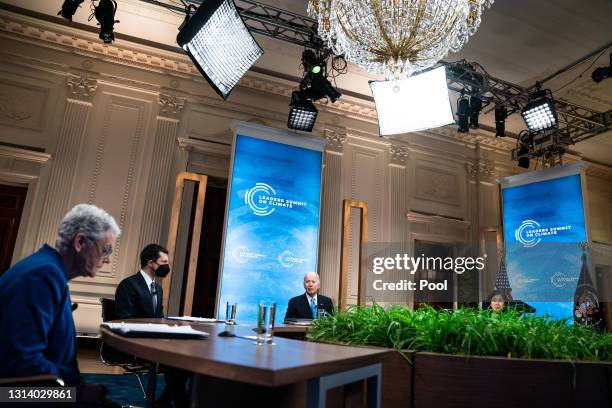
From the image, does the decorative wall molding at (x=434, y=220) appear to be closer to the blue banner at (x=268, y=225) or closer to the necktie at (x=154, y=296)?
the blue banner at (x=268, y=225)

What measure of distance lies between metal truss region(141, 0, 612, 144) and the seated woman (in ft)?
11.8

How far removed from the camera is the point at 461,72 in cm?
587

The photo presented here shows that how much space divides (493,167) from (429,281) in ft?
20.9

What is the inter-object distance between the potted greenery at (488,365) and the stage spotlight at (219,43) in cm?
266

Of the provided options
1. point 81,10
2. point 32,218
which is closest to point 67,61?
point 81,10

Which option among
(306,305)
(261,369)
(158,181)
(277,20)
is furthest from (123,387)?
(277,20)

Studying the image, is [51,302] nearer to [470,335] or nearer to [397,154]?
[470,335]

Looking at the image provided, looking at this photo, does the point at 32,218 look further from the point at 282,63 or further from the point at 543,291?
the point at 543,291

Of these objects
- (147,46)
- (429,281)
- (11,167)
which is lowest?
(429,281)

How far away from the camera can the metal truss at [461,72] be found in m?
5.02

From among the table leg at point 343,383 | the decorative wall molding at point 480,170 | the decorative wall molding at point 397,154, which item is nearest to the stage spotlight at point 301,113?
the decorative wall molding at point 397,154

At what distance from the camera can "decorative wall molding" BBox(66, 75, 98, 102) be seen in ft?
18.8

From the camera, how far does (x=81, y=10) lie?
546cm

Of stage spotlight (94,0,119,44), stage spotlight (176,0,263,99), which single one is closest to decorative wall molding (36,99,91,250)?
stage spotlight (94,0,119,44)
